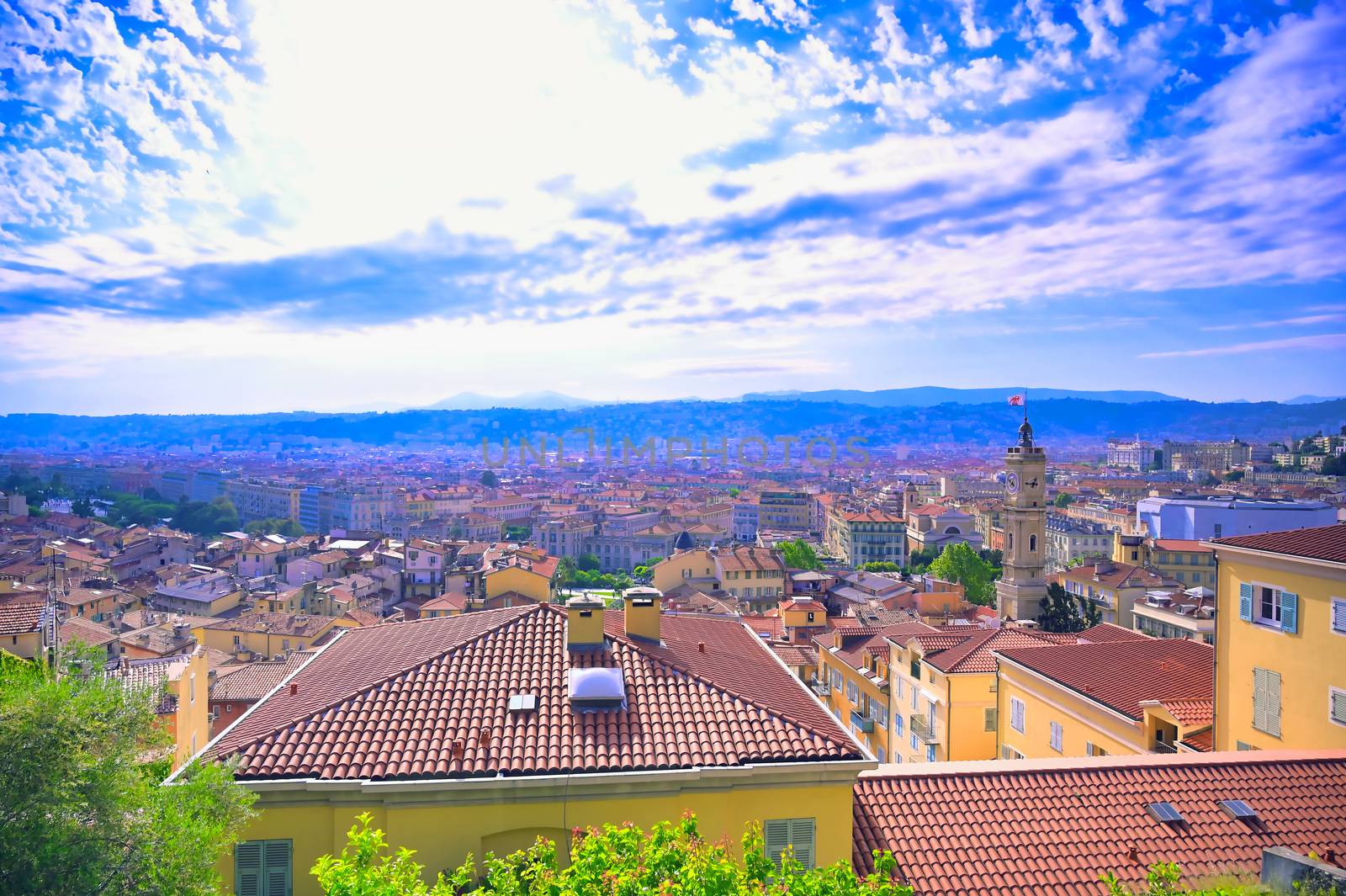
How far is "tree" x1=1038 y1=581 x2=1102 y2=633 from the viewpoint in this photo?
30.7m

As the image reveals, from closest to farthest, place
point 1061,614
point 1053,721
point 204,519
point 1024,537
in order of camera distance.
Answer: point 1053,721, point 1061,614, point 1024,537, point 204,519

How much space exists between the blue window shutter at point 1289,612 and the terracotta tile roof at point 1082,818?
6.70ft

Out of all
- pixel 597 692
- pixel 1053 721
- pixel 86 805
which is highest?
pixel 86 805

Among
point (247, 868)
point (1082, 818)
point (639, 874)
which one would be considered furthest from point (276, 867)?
point (1082, 818)

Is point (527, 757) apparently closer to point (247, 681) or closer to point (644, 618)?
point (644, 618)

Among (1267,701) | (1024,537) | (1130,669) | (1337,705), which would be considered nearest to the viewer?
(1337,705)

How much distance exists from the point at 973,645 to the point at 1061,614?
15.4 meters

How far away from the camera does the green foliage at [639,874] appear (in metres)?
4.48

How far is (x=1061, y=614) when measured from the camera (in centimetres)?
3086

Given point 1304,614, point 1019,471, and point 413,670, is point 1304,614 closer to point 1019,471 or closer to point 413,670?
point 413,670

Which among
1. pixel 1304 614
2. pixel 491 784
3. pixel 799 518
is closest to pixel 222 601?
pixel 491 784

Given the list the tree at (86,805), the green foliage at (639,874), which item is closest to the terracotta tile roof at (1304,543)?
the green foliage at (639,874)

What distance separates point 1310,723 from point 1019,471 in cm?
2834

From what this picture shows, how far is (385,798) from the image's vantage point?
6555 mm
